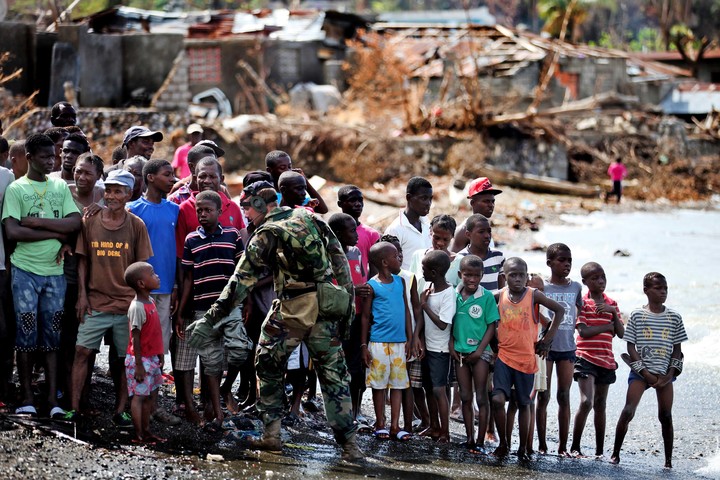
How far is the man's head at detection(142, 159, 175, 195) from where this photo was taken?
6.74m

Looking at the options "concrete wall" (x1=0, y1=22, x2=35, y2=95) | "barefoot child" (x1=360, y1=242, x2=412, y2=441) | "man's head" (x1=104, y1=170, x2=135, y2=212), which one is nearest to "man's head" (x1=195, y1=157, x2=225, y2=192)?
"man's head" (x1=104, y1=170, x2=135, y2=212)

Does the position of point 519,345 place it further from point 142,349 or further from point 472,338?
point 142,349

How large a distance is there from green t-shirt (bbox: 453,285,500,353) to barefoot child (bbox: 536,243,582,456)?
0.58m

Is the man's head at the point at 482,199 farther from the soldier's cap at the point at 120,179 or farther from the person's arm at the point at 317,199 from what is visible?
the soldier's cap at the point at 120,179

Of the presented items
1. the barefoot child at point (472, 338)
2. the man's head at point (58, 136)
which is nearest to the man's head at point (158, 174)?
the man's head at point (58, 136)

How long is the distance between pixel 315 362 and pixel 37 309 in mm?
1875

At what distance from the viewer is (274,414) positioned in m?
6.23

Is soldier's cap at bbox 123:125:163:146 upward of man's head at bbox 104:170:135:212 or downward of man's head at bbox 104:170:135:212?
upward

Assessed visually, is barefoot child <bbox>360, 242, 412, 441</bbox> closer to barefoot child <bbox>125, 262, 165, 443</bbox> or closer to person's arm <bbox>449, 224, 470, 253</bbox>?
person's arm <bbox>449, 224, 470, 253</bbox>

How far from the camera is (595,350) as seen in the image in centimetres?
726

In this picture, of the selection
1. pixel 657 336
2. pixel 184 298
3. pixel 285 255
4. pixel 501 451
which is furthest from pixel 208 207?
pixel 657 336

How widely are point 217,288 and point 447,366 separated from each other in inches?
68.8

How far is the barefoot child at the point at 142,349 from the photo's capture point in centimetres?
608

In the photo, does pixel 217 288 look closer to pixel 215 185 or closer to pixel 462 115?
pixel 215 185
